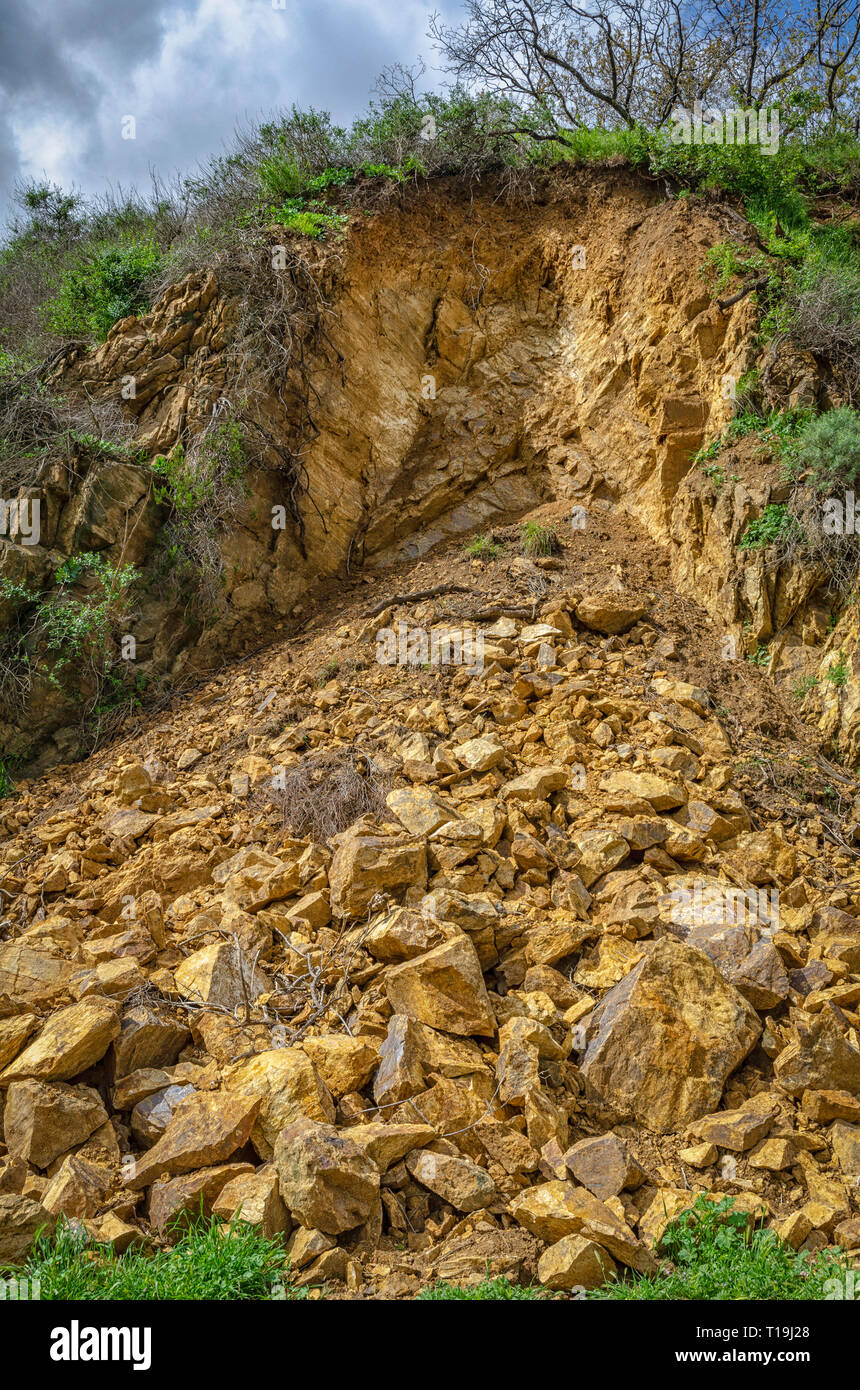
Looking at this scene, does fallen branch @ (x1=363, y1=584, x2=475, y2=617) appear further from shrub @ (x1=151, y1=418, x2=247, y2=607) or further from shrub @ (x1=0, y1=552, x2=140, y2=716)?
shrub @ (x1=0, y1=552, x2=140, y2=716)

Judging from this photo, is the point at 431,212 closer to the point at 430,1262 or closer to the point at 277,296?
the point at 277,296

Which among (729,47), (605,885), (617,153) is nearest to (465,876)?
(605,885)

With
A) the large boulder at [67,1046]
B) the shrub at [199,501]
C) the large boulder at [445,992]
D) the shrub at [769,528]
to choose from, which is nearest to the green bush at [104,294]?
the shrub at [199,501]

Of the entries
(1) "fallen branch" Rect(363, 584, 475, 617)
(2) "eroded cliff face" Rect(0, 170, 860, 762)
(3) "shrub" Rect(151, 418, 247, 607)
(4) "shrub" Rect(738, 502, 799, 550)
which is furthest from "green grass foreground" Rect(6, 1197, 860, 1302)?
(3) "shrub" Rect(151, 418, 247, 607)

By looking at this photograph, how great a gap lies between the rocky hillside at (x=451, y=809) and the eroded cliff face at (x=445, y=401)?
0.12 feet


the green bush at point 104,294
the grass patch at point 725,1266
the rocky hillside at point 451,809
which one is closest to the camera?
the grass patch at point 725,1266

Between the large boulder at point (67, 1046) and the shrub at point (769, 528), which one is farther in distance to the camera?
the shrub at point (769, 528)

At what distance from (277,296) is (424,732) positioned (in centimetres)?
488

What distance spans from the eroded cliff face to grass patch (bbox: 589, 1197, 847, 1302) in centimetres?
441

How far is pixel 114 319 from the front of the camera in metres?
7.96

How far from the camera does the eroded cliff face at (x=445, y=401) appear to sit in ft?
22.8

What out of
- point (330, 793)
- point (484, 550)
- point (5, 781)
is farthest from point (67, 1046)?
point (484, 550)

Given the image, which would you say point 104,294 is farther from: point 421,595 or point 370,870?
point 370,870

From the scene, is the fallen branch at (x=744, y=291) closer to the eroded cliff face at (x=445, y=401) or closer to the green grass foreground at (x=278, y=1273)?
the eroded cliff face at (x=445, y=401)
